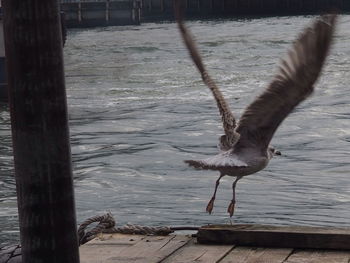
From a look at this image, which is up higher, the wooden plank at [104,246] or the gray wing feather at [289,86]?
the gray wing feather at [289,86]

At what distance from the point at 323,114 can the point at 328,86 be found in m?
4.84

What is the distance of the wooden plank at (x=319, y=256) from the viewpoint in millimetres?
6281

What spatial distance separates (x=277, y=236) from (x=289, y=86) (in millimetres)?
1036

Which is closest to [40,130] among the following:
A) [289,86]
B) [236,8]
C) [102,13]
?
[289,86]

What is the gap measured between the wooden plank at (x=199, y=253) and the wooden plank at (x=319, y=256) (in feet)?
1.58

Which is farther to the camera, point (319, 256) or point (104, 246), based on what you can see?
point (104, 246)

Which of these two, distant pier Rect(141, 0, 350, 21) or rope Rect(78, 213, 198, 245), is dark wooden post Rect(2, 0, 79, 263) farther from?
distant pier Rect(141, 0, 350, 21)

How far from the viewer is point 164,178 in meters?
15.5

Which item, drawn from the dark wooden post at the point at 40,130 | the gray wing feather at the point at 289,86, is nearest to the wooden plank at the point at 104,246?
the gray wing feather at the point at 289,86

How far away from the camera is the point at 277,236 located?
6641 millimetres

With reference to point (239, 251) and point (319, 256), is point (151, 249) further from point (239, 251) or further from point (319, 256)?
point (319, 256)

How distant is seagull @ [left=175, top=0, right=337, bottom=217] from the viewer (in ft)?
19.9

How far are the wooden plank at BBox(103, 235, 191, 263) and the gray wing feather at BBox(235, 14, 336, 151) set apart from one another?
2.91 ft

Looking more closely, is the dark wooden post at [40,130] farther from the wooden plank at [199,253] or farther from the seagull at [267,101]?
the wooden plank at [199,253]
